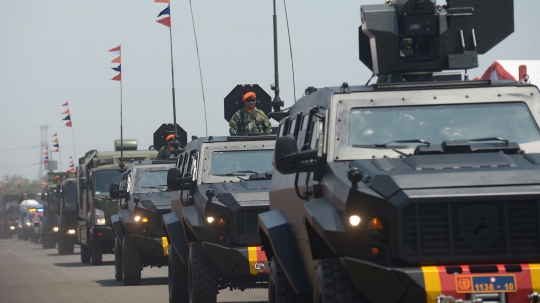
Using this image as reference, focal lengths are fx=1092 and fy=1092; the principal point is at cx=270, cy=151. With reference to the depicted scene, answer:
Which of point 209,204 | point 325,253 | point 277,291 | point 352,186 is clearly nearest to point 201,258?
point 209,204

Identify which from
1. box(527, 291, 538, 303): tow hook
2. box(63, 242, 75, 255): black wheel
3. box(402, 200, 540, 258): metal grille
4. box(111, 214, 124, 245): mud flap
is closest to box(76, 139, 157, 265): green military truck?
box(111, 214, 124, 245): mud flap

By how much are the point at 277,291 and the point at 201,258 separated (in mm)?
3608

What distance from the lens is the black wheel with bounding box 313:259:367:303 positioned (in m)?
6.65

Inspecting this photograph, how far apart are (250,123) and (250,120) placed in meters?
0.05

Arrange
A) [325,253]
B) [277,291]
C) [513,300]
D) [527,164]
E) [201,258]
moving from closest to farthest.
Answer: [513,300], [527,164], [325,253], [277,291], [201,258]

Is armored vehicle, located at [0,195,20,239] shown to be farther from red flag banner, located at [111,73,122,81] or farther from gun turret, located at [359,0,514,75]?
gun turret, located at [359,0,514,75]

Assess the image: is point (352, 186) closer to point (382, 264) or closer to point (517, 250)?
point (382, 264)

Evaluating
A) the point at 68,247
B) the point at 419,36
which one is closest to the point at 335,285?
the point at 419,36

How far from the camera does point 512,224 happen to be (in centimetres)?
636

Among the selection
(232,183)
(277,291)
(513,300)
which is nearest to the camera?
(513,300)

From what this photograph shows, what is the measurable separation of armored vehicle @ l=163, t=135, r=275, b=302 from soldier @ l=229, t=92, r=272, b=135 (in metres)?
1.52

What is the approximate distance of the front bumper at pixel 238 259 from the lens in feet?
38.0

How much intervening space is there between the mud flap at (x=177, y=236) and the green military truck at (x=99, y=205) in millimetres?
9906

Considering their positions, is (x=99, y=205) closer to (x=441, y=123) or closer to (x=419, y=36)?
(x=419, y=36)
